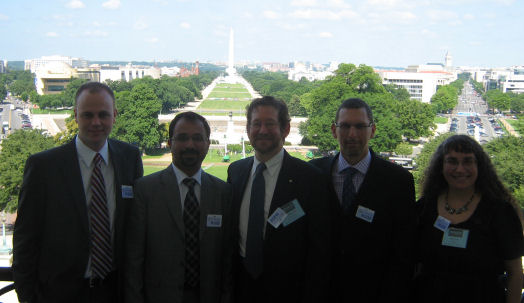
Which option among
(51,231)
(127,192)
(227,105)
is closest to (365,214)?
(127,192)

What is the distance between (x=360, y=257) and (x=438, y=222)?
602 millimetres

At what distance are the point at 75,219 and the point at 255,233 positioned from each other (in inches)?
48.1

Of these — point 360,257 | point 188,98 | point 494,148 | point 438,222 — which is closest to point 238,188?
point 360,257

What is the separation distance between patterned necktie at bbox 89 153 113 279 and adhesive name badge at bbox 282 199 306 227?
1243mm

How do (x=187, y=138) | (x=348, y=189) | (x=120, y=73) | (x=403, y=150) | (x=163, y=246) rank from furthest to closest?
1. (x=120, y=73)
2. (x=403, y=150)
3. (x=348, y=189)
4. (x=187, y=138)
5. (x=163, y=246)

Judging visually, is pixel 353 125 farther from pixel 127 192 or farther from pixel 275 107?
Answer: pixel 127 192

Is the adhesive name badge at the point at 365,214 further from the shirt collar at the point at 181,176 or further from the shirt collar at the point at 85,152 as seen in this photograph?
the shirt collar at the point at 85,152

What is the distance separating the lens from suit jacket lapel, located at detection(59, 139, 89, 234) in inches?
127

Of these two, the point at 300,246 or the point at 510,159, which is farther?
the point at 510,159

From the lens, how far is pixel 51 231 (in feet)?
10.5

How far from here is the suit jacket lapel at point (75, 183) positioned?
10.6 ft

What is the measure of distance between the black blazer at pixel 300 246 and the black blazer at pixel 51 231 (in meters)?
1.05

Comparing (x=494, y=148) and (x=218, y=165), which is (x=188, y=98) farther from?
(x=494, y=148)

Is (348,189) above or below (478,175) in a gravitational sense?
below
